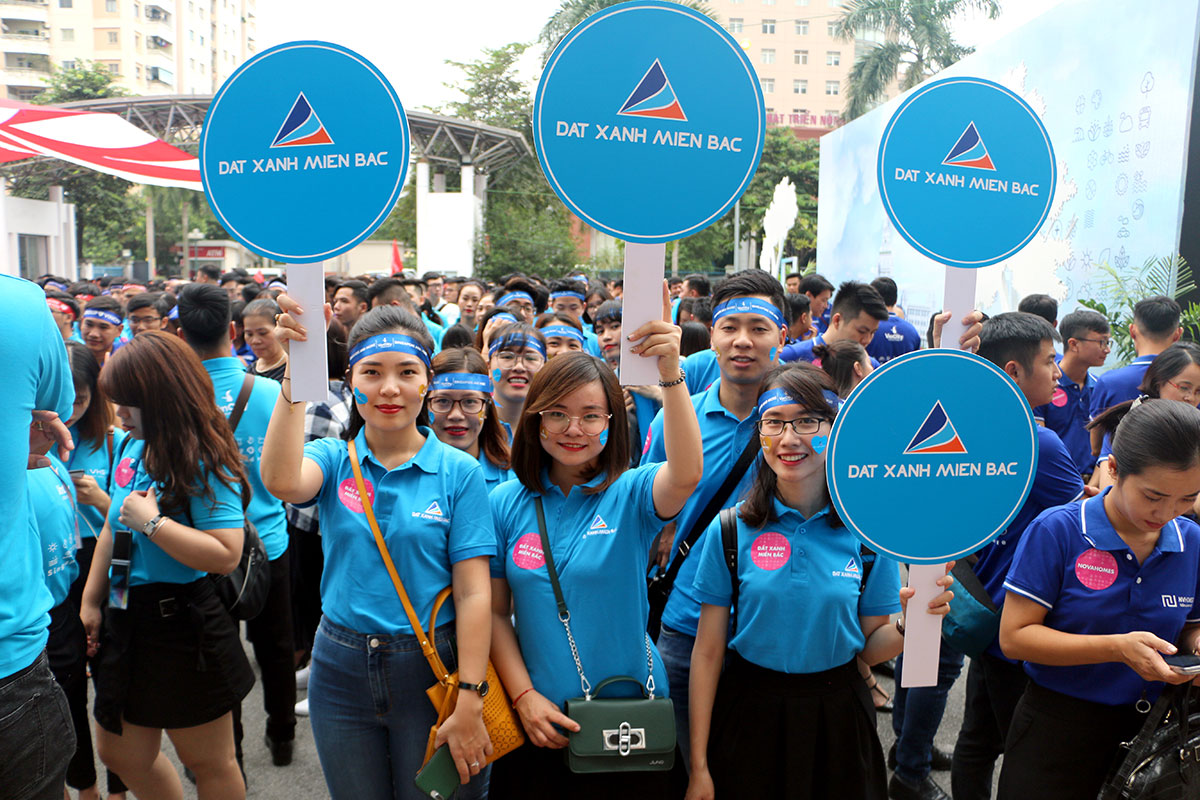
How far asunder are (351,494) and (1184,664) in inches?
82.0

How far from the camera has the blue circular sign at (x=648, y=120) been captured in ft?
6.15

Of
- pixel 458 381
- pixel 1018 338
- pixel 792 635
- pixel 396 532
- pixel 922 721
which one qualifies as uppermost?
pixel 1018 338

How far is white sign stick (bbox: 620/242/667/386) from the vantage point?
192 cm

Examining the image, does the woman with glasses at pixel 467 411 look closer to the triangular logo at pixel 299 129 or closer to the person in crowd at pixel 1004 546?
the triangular logo at pixel 299 129

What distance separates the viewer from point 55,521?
104 inches

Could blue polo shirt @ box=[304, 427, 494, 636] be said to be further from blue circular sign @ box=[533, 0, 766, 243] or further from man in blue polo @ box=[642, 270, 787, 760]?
blue circular sign @ box=[533, 0, 766, 243]

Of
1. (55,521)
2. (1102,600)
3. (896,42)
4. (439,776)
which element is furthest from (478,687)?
(896,42)

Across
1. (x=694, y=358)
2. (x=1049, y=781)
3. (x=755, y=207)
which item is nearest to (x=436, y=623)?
(x=1049, y=781)

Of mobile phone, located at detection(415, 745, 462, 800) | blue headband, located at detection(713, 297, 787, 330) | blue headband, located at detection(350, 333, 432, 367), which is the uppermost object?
blue headband, located at detection(713, 297, 787, 330)

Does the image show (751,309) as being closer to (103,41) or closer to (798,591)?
(798,591)

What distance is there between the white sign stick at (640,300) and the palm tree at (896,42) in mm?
30698

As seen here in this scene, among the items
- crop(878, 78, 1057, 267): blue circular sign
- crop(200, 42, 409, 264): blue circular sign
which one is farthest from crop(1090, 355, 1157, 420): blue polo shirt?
crop(200, 42, 409, 264): blue circular sign

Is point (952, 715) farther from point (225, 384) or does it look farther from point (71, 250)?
point (71, 250)

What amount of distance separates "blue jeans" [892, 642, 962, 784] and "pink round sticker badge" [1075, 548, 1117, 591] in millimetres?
1090
